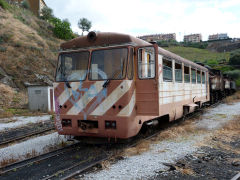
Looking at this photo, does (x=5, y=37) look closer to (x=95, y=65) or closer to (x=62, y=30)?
(x=62, y=30)

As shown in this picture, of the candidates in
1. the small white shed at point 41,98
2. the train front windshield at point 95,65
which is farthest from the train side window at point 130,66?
the small white shed at point 41,98

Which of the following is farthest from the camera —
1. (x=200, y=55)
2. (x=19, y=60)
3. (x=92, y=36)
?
(x=200, y=55)

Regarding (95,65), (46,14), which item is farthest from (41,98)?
(46,14)

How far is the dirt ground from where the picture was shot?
189 inches

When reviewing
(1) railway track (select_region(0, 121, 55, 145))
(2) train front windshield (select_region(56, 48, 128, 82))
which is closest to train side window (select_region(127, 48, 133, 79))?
(2) train front windshield (select_region(56, 48, 128, 82))

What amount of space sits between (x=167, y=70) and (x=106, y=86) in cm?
271

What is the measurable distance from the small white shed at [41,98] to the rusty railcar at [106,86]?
1022 centimetres

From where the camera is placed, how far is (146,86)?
256 inches

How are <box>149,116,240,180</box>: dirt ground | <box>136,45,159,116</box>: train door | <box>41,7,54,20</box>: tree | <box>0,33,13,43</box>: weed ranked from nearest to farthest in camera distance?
<box>149,116,240,180</box>: dirt ground → <box>136,45,159,116</box>: train door → <box>0,33,13,43</box>: weed → <box>41,7,54,20</box>: tree

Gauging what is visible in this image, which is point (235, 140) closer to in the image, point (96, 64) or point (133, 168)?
point (133, 168)

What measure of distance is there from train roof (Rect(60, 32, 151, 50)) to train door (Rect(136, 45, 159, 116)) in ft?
1.10

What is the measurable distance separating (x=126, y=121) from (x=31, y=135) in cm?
477

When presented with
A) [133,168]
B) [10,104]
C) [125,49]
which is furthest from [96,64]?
[10,104]

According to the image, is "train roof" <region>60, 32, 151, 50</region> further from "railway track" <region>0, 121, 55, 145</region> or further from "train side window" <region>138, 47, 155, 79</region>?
"railway track" <region>0, 121, 55, 145</region>
